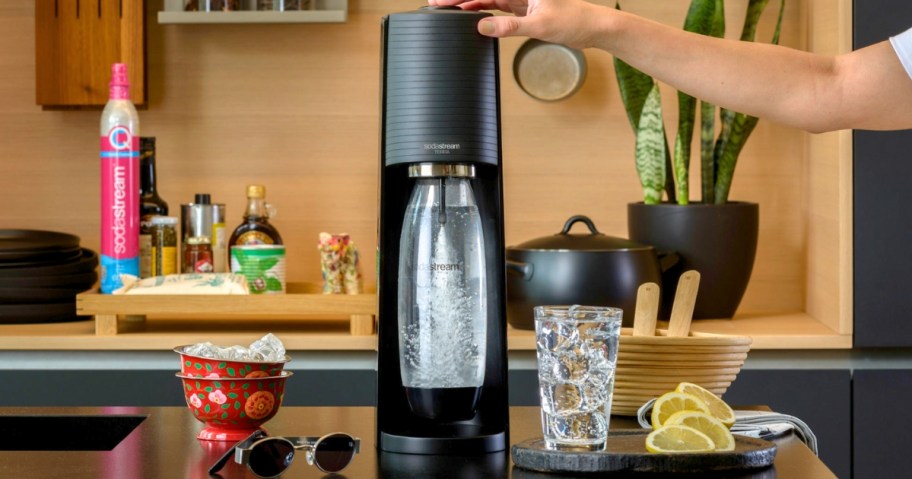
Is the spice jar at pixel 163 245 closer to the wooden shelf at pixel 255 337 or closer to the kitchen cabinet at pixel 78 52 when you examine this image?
the wooden shelf at pixel 255 337

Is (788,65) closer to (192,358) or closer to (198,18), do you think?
(192,358)

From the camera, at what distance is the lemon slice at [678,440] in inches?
36.9

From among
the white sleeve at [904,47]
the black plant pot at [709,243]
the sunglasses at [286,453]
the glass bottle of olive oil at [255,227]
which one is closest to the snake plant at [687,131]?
the black plant pot at [709,243]

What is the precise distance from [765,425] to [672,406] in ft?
0.48

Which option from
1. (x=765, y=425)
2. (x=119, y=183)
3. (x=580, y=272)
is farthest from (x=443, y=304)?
(x=119, y=183)

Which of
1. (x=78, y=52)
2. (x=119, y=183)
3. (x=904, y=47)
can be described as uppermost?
(x=78, y=52)

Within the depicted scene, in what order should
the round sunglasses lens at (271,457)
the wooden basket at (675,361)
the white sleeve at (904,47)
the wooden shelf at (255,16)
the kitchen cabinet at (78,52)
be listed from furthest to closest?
the kitchen cabinet at (78,52)
the wooden shelf at (255,16)
the white sleeve at (904,47)
the wooden basket at (675,361)
the round sunglasses lens at (271,457)

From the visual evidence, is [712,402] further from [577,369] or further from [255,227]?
[255,227]

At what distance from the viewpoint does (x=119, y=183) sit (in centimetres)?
211

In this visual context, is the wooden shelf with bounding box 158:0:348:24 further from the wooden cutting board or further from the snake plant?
the wooden cutting board

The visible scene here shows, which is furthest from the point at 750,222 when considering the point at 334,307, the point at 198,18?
the point at 198,18

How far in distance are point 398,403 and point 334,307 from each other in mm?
934

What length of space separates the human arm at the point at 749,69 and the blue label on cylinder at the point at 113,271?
1.16 meters


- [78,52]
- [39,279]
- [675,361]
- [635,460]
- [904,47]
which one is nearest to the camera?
[635,460]
